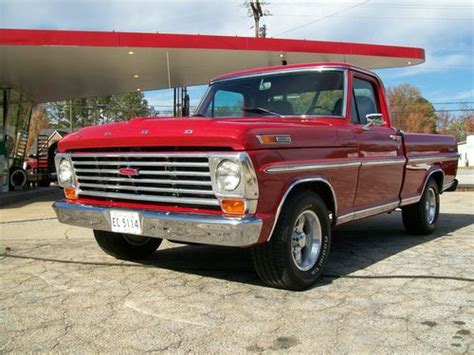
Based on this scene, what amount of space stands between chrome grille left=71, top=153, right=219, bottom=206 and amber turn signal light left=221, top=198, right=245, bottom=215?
2.6 inches

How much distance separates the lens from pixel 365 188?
17.4 feet

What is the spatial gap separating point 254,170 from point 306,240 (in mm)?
1057

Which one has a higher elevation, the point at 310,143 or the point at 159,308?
the point at 310,143

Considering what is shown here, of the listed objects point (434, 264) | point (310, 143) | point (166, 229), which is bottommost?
point (434, 264)

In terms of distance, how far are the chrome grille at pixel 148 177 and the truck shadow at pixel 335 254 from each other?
1.02m

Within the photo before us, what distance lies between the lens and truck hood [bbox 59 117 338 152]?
3.78 meters

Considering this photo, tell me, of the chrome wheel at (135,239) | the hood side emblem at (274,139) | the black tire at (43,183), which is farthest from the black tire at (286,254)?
the black tire at (43,183)

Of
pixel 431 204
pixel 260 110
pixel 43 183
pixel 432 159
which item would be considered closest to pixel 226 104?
pixel 260 110

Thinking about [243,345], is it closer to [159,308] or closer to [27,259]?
[159,308]

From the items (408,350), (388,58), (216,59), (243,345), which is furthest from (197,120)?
(388,58)

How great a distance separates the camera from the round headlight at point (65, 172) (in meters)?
4.83

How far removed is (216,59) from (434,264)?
10.4 m

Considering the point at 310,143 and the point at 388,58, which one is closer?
the point at 310,143

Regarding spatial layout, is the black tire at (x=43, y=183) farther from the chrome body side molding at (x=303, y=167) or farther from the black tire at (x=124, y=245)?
the chrome body side molding at (x=303, y=167)
